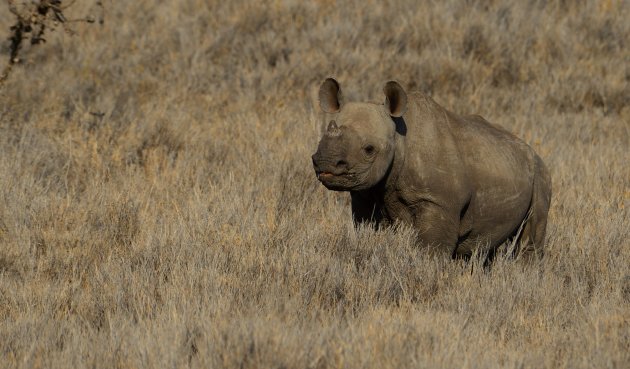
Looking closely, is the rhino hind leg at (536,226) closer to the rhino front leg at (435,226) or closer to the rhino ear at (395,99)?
the rhino front leg at (435,226)

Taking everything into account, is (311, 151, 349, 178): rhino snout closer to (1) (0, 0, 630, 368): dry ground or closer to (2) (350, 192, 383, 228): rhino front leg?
(1) (0, 0, 630, 368): dry ground

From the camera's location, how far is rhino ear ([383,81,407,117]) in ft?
19.1

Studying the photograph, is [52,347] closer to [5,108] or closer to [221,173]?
[221,173]

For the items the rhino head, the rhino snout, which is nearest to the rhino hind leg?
the rhino head

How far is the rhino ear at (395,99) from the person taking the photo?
5812mm

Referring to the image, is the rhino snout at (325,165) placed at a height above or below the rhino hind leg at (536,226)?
above

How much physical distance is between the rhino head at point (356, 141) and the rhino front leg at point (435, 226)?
0.37 metres

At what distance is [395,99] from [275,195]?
6.61 ft

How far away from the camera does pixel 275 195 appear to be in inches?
300

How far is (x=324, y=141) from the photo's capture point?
218 inches

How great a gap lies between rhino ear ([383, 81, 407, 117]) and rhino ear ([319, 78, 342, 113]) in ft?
1.06

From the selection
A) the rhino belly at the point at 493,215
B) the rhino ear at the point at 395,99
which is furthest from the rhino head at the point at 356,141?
the rhino belly at the point at 493,215

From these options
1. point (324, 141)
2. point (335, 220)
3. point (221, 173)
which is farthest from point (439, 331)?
point (221, 173)

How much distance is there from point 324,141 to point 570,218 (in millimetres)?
2714
